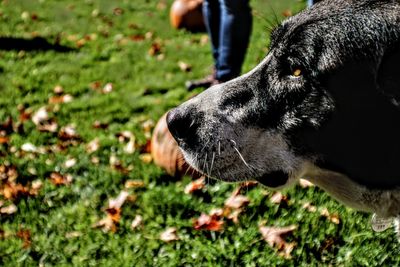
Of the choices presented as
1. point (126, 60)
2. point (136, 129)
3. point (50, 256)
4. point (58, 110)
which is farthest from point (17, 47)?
point (50, 256)

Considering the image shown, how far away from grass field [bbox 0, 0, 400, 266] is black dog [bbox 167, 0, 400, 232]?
91cm

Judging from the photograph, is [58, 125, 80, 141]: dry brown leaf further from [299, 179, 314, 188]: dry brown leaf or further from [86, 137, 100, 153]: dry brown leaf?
[299, 179, 314, 188]: dry brown leaf

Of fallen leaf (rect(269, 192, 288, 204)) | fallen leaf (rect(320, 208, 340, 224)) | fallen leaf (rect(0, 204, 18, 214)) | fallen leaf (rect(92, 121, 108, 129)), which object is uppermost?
fallen leaf (rect(320, 208, 340, 224))

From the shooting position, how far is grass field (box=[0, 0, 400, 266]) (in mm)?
3625

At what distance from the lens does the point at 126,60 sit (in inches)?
290

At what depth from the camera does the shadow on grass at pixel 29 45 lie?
7996mm

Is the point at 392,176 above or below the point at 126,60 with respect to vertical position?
above

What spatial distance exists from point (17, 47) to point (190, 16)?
278cm

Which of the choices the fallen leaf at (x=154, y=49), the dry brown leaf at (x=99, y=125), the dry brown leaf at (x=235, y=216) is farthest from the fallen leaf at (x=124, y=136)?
the fallen leaf at (x=154, y=49)

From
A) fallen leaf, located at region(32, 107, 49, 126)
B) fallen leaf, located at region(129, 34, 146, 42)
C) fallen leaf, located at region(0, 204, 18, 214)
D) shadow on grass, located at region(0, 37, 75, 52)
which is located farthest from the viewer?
fallen leaf, located at region(129, 34, 146, 42)

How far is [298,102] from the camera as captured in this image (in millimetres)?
2553

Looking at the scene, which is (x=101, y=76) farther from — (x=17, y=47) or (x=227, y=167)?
(x=227, y=167)

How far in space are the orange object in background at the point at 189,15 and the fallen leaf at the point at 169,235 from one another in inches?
192

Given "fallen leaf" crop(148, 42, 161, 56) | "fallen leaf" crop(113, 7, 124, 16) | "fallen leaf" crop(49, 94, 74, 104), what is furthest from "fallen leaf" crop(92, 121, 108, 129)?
"fallen leaf" crop(113, 7, 124, 16)
